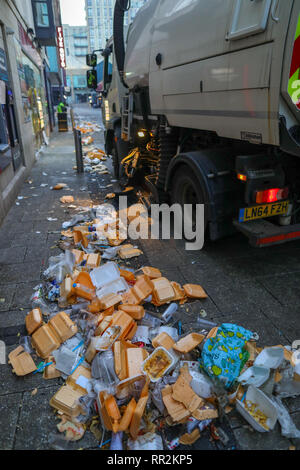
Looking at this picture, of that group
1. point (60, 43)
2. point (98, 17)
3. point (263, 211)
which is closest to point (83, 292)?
point (263, 211)

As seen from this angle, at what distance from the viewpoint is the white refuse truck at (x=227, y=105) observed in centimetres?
239

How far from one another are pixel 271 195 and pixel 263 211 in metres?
0.20

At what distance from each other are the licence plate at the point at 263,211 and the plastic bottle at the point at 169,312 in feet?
3.77

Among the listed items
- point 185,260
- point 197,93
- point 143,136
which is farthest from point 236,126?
point 143,136

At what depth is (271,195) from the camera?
3.10m

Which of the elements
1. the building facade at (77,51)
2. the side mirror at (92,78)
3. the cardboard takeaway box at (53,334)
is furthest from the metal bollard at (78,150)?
the building facade at (77,51)

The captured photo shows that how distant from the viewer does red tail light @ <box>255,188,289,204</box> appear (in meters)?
3.05

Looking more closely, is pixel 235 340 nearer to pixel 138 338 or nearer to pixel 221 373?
pixel 221 373

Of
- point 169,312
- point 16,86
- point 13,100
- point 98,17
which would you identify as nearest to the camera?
point 169,312

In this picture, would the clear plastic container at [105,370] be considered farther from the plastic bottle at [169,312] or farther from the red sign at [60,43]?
the red sign at [60,43]

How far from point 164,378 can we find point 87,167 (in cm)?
825

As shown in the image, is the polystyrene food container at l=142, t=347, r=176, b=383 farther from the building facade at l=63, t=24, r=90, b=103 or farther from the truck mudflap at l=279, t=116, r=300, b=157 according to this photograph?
the building facade at l=63, t=24, r=90, b=103

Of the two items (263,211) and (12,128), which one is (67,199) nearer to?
(12,128)

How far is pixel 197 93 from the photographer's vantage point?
11.0 feet
